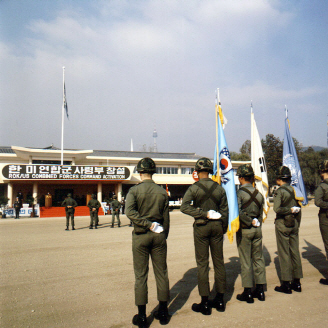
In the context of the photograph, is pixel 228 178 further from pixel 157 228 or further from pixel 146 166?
pixel 157 228

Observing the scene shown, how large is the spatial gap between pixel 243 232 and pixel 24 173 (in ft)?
86.4

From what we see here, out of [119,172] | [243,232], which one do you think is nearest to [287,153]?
[243,232]

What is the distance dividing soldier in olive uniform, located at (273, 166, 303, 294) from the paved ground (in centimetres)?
24

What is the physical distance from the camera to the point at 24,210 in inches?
991

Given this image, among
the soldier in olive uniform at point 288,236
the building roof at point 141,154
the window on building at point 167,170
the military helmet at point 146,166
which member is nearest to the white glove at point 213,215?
the military helmet at point 146,166

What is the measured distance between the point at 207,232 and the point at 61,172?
2582cm

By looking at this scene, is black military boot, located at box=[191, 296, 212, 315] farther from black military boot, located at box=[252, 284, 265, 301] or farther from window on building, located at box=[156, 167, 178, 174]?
window on building, located at box=[156, 167, 178, 174]

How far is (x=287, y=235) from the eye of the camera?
5.07 m

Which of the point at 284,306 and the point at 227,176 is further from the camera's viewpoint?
the point at 227,176

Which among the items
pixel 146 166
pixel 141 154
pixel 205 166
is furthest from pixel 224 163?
pixel 141 154

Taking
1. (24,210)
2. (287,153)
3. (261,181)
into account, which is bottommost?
(24,210)

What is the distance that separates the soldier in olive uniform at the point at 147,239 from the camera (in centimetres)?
368

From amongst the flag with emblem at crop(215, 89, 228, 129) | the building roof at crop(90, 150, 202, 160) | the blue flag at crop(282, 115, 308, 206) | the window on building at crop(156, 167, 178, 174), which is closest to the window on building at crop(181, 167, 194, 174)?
the window on building at crop(156, 167, 178, 174)

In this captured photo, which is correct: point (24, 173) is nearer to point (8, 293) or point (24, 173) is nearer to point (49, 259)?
point (49, 259)
